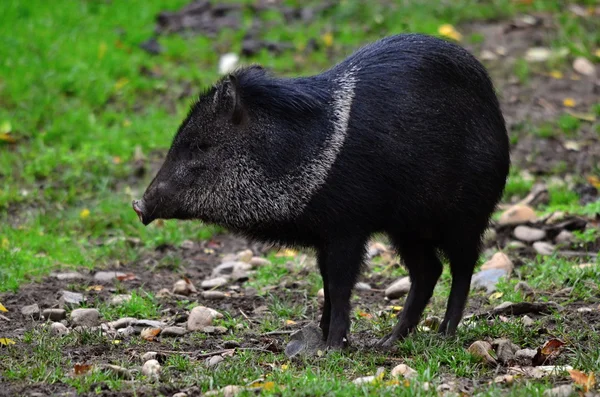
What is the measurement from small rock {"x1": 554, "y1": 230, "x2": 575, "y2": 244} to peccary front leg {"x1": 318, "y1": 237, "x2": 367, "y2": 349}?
2505mm

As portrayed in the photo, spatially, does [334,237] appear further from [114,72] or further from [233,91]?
[114,72]

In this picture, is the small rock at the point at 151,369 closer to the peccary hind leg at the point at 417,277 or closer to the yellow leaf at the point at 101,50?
the peccary hind leg at the point at 417,277

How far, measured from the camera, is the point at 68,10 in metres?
11.0

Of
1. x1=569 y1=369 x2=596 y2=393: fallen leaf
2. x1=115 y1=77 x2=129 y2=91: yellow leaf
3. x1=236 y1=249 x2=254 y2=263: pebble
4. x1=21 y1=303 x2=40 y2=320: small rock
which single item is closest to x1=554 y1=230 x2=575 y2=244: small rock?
x1=236 y1=249 x2=254 y2=263: pebble

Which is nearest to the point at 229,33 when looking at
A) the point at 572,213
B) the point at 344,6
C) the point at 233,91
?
the point at 344,6

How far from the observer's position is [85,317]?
18.5ft

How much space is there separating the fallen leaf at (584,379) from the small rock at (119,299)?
Result: 2.92m

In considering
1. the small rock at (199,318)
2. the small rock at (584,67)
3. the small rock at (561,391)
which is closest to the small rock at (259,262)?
the small rock at (199,318)

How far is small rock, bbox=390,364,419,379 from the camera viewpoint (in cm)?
434

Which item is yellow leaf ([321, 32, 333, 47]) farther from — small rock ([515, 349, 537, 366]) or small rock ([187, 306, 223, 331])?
small rock ([515, 349, 537, 366])

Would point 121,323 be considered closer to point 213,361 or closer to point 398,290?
point 213,361

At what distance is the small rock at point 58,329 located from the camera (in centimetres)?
532

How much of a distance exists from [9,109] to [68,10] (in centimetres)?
211

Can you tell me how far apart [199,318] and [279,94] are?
1.45 m
